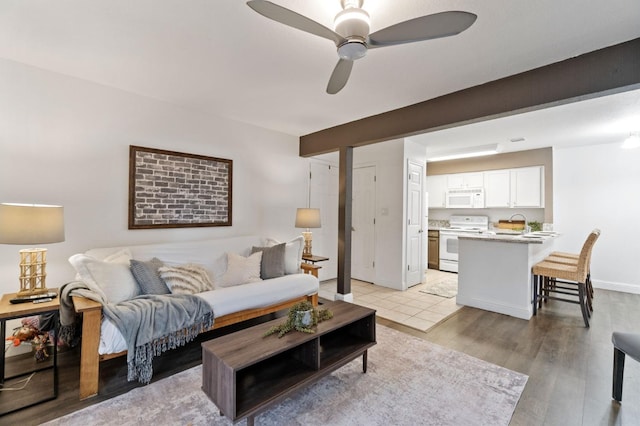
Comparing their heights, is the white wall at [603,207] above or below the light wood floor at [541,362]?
above

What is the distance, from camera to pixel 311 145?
14.5 feet

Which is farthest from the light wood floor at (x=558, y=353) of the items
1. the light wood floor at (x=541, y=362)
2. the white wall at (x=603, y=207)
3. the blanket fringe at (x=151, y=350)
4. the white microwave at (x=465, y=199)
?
the white microwave at (x=465, y=199)

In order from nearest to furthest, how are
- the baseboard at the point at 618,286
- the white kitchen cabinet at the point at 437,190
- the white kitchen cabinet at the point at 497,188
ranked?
1. the baseboard at the point at 618,286
2. the white kitchen cabinet at the point at 497,188
3. the white kitchen cabinet at the point at 437,190

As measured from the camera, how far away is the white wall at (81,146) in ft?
7.83

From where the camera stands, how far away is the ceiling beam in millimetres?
2047

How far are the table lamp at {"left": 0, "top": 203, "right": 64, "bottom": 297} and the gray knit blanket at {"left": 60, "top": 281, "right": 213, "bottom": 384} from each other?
0.28 m

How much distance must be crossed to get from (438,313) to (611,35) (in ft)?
9.71

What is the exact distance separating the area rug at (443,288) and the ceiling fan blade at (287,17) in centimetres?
392

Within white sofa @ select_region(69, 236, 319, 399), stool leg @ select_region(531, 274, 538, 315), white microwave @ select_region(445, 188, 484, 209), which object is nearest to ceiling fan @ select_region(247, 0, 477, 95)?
white sofa @ select_region(69, 236, 319, 399)

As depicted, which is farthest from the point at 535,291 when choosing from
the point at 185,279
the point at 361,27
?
the point at 185,279

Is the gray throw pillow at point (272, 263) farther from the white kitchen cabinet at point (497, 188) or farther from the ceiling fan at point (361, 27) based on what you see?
the white kitchen cabinet at point (497, 188)

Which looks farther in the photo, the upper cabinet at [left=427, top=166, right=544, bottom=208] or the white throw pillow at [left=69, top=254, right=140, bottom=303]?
the upper cabinet at [left=427, top=166, right=544, bottom=208]

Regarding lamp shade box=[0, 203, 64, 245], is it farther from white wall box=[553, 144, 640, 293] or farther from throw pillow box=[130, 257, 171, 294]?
white wall box=[553, 144, 640, 293]

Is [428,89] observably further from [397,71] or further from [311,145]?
[311,145]
